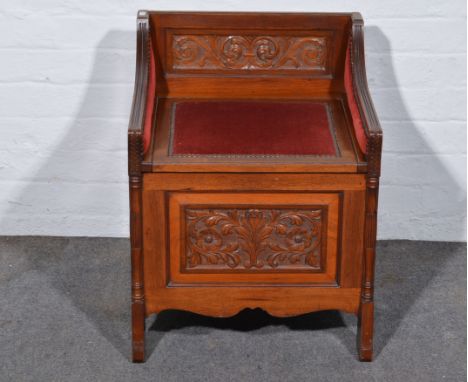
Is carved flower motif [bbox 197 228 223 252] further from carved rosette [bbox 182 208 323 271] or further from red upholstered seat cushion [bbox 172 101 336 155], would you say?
red upholstered seat cushion [bbox 172 101 336 155]

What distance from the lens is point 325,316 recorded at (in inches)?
118

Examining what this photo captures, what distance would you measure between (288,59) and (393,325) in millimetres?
886

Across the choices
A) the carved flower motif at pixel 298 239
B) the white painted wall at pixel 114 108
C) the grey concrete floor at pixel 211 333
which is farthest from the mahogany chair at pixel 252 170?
the white painted wall at pixel 114 108

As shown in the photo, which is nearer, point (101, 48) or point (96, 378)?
point (96, 378)

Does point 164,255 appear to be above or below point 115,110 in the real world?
below

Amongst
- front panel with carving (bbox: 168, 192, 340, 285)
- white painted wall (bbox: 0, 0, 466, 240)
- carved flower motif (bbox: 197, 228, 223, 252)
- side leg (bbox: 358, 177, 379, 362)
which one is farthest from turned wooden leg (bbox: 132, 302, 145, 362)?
white painted wall (bbox: 0, 0, 466, 240)

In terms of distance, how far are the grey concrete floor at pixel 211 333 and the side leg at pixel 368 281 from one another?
0.19 ft

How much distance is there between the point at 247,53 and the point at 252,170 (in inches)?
21.0

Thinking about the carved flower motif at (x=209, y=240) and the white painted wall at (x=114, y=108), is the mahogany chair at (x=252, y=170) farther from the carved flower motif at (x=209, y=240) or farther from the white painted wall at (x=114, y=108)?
the white painted wall at (x=114, y=108)

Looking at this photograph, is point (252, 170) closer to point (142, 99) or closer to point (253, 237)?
point (253, 237)

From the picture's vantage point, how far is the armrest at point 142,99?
253 centimetres

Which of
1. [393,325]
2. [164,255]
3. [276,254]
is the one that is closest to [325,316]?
[393,325]

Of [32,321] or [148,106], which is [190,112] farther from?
[32,321]

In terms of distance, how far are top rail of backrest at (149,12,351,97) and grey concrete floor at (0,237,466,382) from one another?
2.46ft
